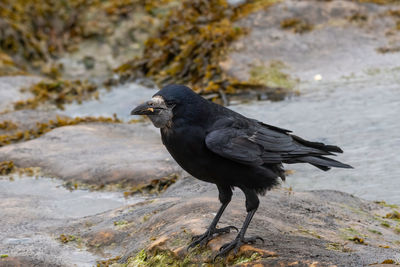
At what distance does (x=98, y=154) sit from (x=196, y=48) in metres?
3.73

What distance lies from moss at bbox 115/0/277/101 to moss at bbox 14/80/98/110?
67 centimetres

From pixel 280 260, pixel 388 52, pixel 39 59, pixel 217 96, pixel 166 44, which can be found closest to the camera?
pixel 280 260

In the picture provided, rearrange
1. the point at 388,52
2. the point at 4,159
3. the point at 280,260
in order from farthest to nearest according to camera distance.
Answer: the point at 388,52
the point at 4,159
the point at 280,260

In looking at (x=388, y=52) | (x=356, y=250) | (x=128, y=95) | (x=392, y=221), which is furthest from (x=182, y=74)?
(x=356, y=250)

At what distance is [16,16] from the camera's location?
1205 centimetres

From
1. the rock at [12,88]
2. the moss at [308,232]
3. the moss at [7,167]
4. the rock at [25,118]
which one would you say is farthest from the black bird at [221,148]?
the rock at [12,88]

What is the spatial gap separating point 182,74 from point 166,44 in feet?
3.36

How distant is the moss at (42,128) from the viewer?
7629 mm

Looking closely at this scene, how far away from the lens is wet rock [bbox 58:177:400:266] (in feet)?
12.0

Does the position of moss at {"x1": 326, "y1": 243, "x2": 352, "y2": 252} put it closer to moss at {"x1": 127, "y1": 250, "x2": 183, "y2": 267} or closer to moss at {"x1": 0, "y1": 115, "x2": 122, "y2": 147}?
moss at {"x1": 127, "y1": 250, "x2": 183, "y2": 267}

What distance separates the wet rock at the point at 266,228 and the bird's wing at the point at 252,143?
48 cm

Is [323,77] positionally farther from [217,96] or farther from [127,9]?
[127,9]

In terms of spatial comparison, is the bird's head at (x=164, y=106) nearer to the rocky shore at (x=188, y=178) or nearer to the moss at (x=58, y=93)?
the rocky shore at (x=188, y=178)

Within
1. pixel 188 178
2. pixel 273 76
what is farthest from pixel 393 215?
pixel 273 76
